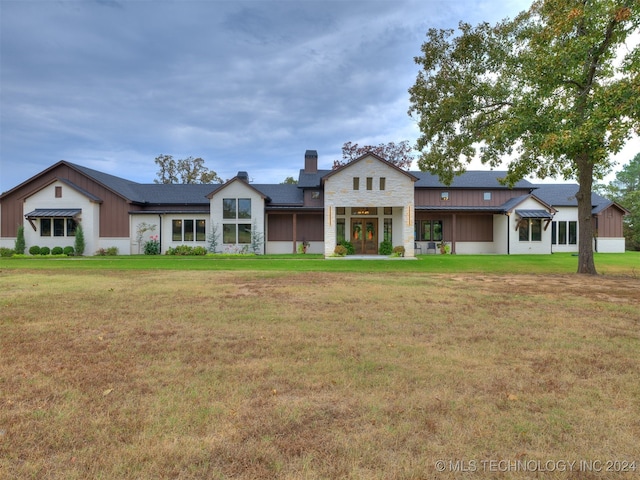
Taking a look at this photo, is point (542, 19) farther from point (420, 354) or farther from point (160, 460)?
point (160, 460)

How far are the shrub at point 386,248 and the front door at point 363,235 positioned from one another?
984 mm

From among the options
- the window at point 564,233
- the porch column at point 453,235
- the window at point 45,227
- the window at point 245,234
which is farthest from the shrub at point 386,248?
the window at point 45,227

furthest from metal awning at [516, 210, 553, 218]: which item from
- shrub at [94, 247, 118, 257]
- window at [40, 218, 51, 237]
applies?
window at [40, 218, 51, 237]

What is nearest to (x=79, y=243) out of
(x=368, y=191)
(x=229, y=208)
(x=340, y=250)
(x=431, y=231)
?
(x=229, y=208)

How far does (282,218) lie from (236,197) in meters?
3.97

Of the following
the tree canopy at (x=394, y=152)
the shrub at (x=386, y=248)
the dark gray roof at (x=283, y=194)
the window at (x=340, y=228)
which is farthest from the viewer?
the tree canopy at (x=394, y=152)

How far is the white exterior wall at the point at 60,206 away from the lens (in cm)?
2577

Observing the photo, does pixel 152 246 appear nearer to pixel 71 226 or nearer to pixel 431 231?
pixel 71 226

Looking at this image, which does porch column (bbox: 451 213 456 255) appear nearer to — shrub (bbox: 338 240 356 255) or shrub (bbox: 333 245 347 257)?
shrub (bbox: 338 240 356 255)

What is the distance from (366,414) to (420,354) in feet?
5.71

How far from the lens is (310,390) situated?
3.33 metres

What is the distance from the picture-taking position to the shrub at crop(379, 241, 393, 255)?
2448cm

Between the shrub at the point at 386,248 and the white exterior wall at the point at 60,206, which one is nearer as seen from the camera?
the shrub at the point at 386,248

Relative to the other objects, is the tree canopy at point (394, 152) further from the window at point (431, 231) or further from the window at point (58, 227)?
the window at point (58, 227)
